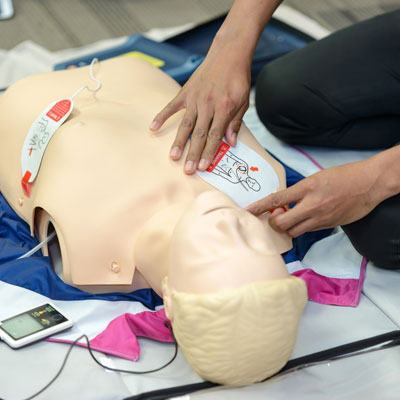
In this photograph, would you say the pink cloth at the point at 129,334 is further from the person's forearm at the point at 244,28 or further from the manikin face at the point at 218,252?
the person's forearm at the point at 244,28

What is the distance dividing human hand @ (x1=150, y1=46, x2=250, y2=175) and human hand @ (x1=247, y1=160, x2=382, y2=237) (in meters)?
0.18

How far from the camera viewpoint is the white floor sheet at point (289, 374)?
1.11 metres

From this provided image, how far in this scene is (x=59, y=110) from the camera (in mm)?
1396

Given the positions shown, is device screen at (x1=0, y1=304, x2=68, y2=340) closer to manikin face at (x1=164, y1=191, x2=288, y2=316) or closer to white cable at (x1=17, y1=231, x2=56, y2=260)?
white cable at (x1=17, y1=231, x2=56, y2=260)

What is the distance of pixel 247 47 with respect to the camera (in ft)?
4.97

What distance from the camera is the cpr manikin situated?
3.28 ft

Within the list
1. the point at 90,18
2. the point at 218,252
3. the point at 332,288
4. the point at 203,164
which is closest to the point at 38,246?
the point at 203,164

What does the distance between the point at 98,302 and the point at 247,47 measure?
0.72m

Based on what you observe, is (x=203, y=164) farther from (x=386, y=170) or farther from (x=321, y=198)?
(x=386, y=170)

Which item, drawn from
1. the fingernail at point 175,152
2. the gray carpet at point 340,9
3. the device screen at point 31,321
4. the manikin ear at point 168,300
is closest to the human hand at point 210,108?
the fingernail at point 175,152

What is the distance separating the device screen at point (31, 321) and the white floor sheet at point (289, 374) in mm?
31

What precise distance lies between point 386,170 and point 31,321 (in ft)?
2.59

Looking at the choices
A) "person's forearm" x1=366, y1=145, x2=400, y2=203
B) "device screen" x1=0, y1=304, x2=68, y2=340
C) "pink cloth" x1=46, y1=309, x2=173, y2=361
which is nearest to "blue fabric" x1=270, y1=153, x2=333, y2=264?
"person's forearm" x1=366, y1=145, x2=400, y2=203

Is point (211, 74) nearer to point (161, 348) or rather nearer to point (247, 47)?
point (247, 47)
